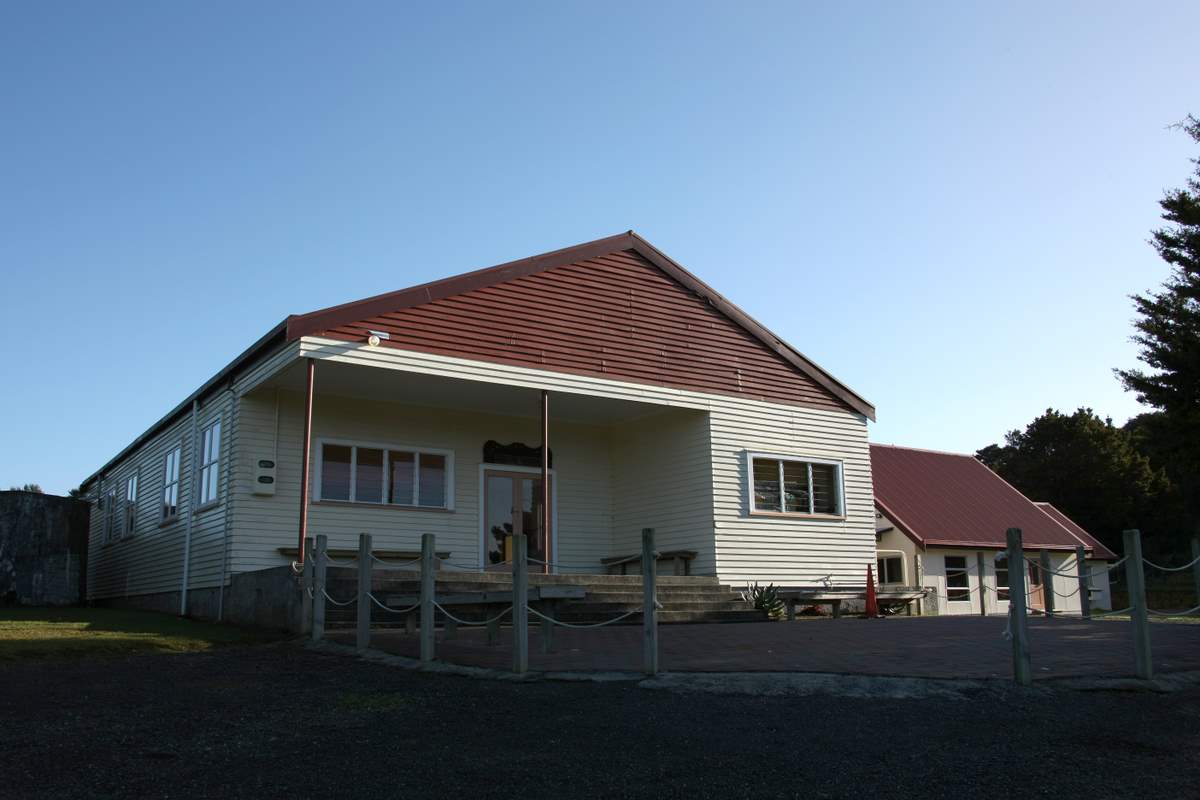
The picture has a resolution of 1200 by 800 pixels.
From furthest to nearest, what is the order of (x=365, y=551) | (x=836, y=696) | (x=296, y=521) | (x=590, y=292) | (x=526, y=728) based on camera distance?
1. (x=590, y=292)
2. (x=296, y=521)
3. (x=365, y=551)
4. (x=836, y=696)
5. (x=526, y=728)

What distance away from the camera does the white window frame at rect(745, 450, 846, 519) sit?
60.7 ft

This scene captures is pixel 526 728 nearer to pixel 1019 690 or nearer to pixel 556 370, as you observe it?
pixel 1019 690

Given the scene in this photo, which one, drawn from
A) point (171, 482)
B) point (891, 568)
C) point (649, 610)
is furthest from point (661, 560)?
point (891, 568)

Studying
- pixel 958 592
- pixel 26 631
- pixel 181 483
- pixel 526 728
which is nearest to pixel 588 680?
pixel 526 728

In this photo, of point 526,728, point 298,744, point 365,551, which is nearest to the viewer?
point 298,744

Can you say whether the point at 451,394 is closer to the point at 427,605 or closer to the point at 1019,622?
the point at 427,605

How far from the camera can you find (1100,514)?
4994 centimetres

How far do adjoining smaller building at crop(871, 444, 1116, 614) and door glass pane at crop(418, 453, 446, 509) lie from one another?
14.1 meters

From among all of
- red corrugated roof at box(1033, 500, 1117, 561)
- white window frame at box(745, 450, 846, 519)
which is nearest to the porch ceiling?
white window frame at box(745, 450, 846, 519)

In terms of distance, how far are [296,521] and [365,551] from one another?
5.48m

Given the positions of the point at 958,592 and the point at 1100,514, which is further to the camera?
the point at 1100,514

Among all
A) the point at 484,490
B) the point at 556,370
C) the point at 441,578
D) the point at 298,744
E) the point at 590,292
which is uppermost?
the point at 590,292

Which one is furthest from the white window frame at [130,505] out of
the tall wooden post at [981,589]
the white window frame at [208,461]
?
the tall wooden post at [981,589]

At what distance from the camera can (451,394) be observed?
17.2 metres
